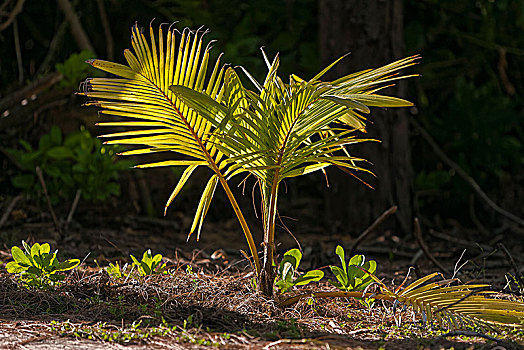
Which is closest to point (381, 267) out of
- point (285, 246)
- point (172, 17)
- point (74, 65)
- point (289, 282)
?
point (285, 246)

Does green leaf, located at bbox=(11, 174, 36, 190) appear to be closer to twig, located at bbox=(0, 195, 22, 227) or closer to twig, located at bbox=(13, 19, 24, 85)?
twig, located at bbox=(0, 195, 22, 227)

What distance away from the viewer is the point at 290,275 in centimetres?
222

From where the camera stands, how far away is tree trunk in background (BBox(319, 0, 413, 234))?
166 inches

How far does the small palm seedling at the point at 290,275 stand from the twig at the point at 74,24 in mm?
3191

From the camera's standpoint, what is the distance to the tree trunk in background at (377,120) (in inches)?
166

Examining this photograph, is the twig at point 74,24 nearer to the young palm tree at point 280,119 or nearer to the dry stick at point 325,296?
the young palm tree at point 280,119

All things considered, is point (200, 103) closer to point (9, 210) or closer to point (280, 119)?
point (280, 119)

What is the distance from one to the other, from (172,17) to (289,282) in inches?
Result: 134

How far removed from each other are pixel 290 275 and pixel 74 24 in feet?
11.2

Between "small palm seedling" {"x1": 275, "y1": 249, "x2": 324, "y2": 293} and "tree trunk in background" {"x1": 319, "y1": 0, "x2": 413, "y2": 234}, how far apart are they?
78.8 inches

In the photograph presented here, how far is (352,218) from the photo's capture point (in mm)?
4320

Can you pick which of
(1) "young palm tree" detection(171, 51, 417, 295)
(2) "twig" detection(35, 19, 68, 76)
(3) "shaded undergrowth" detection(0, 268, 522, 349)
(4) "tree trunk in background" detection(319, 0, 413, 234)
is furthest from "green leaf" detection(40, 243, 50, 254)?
(2) "twig" detection(35, 19, 68, 76)

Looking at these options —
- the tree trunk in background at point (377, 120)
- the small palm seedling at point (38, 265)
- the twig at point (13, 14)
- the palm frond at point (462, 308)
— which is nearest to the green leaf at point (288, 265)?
the palm frond at point (462, 308)

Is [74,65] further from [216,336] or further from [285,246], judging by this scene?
[216,336]
